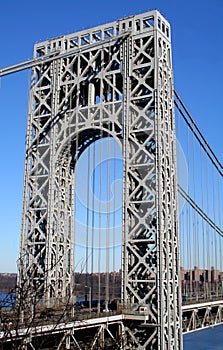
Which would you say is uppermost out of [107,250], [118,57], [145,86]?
[118,57]

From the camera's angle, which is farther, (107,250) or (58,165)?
(58,165)

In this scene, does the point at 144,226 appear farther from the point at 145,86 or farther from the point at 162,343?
the point at 145,86

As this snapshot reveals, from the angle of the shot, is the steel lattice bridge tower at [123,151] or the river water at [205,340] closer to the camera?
the steel lattice bridge tower at [123,151]

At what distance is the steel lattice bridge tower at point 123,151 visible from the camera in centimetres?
2033

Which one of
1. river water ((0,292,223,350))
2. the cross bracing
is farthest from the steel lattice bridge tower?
river water ((0,292,223,350))

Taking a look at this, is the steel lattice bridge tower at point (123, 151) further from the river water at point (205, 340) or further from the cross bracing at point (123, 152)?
the river water at point (205, 340)

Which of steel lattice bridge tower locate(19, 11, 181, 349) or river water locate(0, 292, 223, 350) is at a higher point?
steel lattice bridge tower locate(19, 11, 181, 349)

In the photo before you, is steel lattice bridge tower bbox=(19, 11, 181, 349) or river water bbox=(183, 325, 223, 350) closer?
steel lattice bridge tower bbox=(19, 11, 181, 349)

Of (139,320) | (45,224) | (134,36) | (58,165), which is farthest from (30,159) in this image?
(139,320)

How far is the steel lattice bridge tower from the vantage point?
2033cm

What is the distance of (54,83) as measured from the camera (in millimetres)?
24766

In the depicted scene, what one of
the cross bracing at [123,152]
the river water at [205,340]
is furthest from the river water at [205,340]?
the cross bracing at [123,152]

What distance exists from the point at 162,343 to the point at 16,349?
42.0ft

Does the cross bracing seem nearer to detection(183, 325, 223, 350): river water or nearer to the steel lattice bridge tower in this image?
the steel lattice bridge tower
